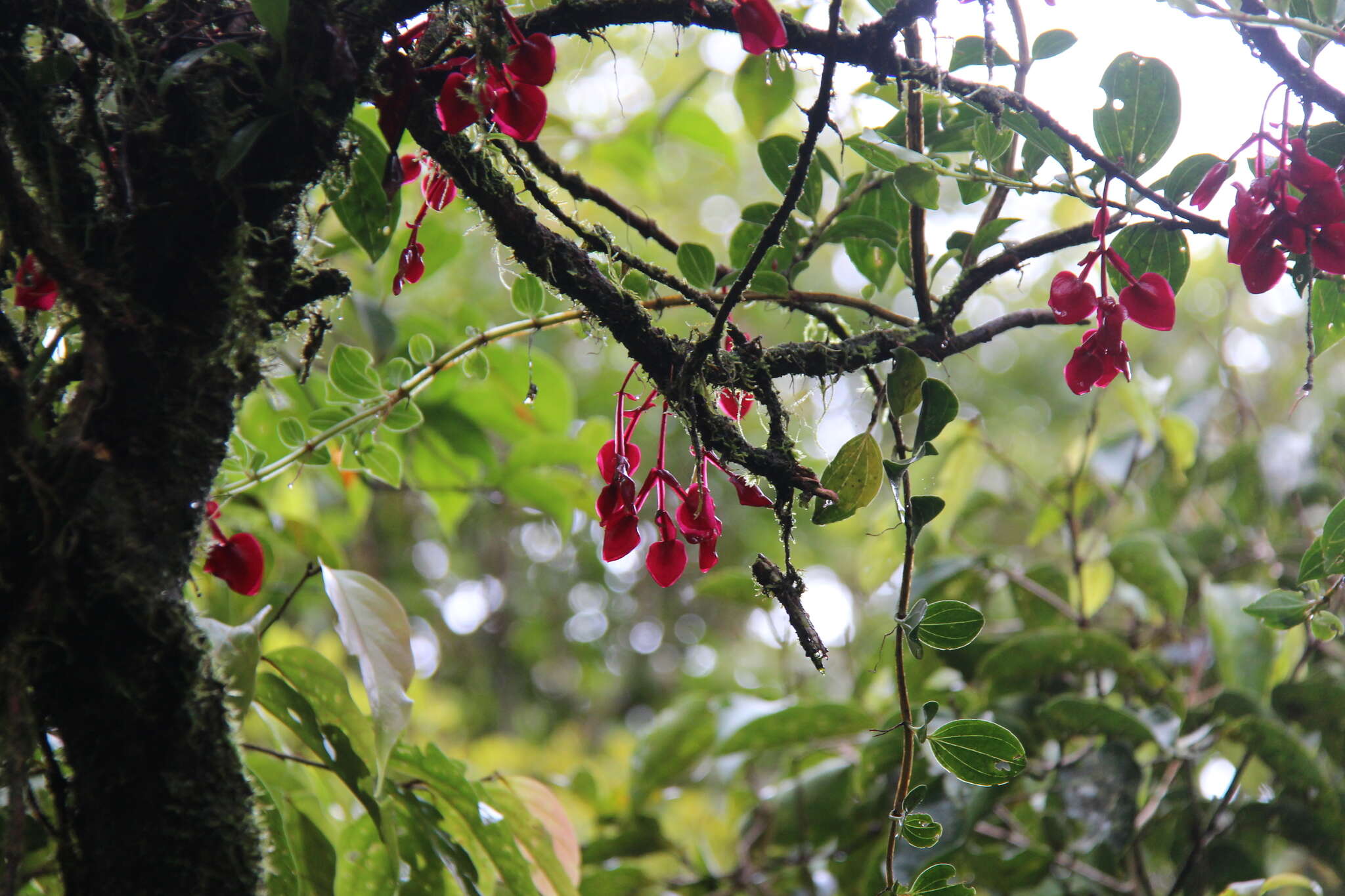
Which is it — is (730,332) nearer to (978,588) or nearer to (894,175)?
(894,175)

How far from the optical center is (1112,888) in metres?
1.00

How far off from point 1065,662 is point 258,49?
0.94 m

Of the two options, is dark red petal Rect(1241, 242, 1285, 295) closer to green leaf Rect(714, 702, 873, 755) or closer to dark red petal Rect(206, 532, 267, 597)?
green leaf Rect(714, 702, 873, 755)

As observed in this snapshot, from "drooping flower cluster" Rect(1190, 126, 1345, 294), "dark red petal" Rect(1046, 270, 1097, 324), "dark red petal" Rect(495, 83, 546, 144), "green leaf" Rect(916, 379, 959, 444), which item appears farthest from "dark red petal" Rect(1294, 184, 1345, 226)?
"dark red petal" Rect(495, 83, 546, 144)

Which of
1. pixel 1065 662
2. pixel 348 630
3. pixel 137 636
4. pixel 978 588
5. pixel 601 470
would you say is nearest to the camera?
pixel 137 636

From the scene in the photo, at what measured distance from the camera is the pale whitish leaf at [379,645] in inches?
19.6

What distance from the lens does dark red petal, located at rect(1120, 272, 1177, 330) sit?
0.53 m

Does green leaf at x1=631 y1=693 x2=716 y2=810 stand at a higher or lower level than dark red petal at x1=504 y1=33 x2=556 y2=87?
lower

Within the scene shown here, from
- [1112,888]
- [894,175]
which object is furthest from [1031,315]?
[1112,888]

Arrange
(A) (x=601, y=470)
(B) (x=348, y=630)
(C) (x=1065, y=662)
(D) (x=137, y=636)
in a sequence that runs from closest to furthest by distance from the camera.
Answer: (D) (x=137, y=636) < (B) (x=348, y=630) < (A) (x=601, y=470) < (C) (x=1065, y=662)

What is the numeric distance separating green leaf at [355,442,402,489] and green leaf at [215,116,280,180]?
382 millimetres

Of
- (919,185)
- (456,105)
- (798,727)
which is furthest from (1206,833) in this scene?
(456,105)

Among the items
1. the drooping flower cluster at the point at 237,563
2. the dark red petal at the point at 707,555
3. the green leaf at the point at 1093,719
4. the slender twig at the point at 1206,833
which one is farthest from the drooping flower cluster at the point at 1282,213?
the drooping flower cluster at the point at 237,563

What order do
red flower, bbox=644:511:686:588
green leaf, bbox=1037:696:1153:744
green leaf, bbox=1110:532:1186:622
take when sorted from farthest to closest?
1. green leaf, bbox=1110:532:1186:622
2. green leaf, bbox=1037:696:1153:744
3. red flower, bbox=644:511:686:588
